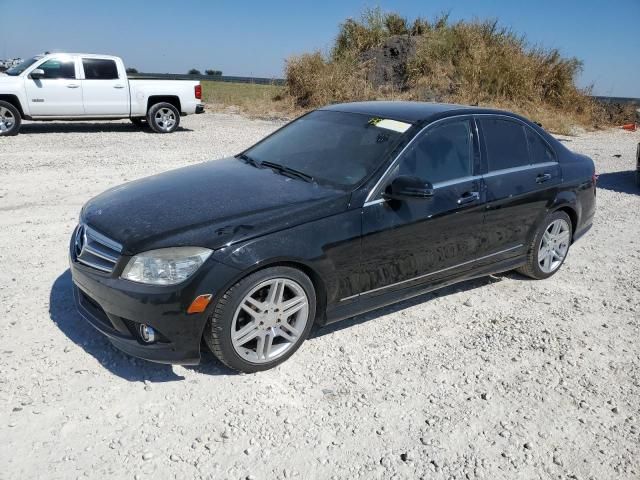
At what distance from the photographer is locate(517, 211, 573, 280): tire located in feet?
16.1

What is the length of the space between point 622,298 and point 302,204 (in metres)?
3.23

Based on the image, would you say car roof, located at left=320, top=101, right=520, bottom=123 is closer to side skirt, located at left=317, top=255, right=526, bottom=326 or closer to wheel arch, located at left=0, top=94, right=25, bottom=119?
side skirt, located at left=317, top=255, right=526, bottom=326

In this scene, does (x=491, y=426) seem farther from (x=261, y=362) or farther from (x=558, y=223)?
(x=558, y=223)

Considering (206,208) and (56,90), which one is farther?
(56,90)

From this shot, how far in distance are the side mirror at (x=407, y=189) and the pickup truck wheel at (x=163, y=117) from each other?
11.5m

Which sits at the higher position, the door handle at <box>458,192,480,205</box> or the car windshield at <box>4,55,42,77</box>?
the door handle at <box>458,192,480,205</box>

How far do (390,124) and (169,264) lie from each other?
79.8 inches

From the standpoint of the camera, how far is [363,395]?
3262mm

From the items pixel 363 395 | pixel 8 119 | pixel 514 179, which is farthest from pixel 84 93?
pixel 363 395

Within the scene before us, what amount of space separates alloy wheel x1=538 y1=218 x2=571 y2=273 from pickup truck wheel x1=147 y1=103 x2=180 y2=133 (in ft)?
36.7

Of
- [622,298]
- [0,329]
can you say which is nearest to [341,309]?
[0,329]

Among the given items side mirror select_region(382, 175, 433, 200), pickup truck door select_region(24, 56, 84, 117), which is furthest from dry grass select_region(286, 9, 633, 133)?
side mirror select_region(382, 175, 433, 200)

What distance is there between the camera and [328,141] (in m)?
4.27

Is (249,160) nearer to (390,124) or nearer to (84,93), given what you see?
(390,124)
